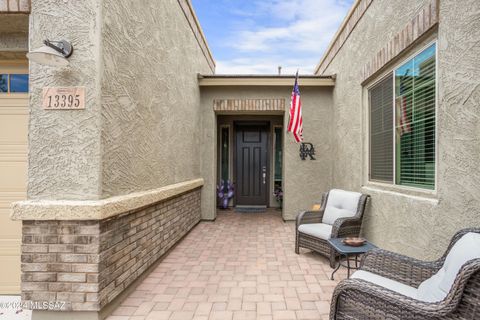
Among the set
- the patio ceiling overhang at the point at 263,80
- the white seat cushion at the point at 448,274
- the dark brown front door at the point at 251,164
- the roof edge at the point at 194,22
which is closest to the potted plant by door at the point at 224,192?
the dark brown front door at the point at 251,164

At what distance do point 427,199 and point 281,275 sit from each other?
5.75 feet

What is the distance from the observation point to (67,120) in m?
2.22

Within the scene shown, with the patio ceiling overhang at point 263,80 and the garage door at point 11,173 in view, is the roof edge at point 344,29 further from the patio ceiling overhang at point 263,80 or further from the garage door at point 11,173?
the garage door at point 11,173

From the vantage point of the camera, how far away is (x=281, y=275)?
3.13 m

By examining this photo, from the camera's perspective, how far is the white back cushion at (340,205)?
3.75 metres

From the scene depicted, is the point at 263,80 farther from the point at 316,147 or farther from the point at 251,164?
the point at 251,164

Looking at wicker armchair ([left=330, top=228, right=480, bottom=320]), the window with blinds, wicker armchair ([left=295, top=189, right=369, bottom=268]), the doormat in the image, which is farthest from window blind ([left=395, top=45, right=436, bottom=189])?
the doormat

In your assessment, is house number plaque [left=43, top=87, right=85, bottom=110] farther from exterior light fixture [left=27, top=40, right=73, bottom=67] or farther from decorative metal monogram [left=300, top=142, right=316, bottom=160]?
decorative metal monogram [left=300, top=142, right=316, bottom=160]

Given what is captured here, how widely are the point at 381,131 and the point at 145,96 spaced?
3.21 m

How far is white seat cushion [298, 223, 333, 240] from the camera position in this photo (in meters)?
3.51

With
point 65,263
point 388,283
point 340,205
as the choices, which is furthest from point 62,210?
point 340,205

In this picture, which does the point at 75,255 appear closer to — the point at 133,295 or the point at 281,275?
the point at 133,295

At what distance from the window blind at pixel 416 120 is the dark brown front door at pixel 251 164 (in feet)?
15.6

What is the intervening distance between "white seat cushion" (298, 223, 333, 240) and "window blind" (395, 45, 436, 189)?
1102 mm
